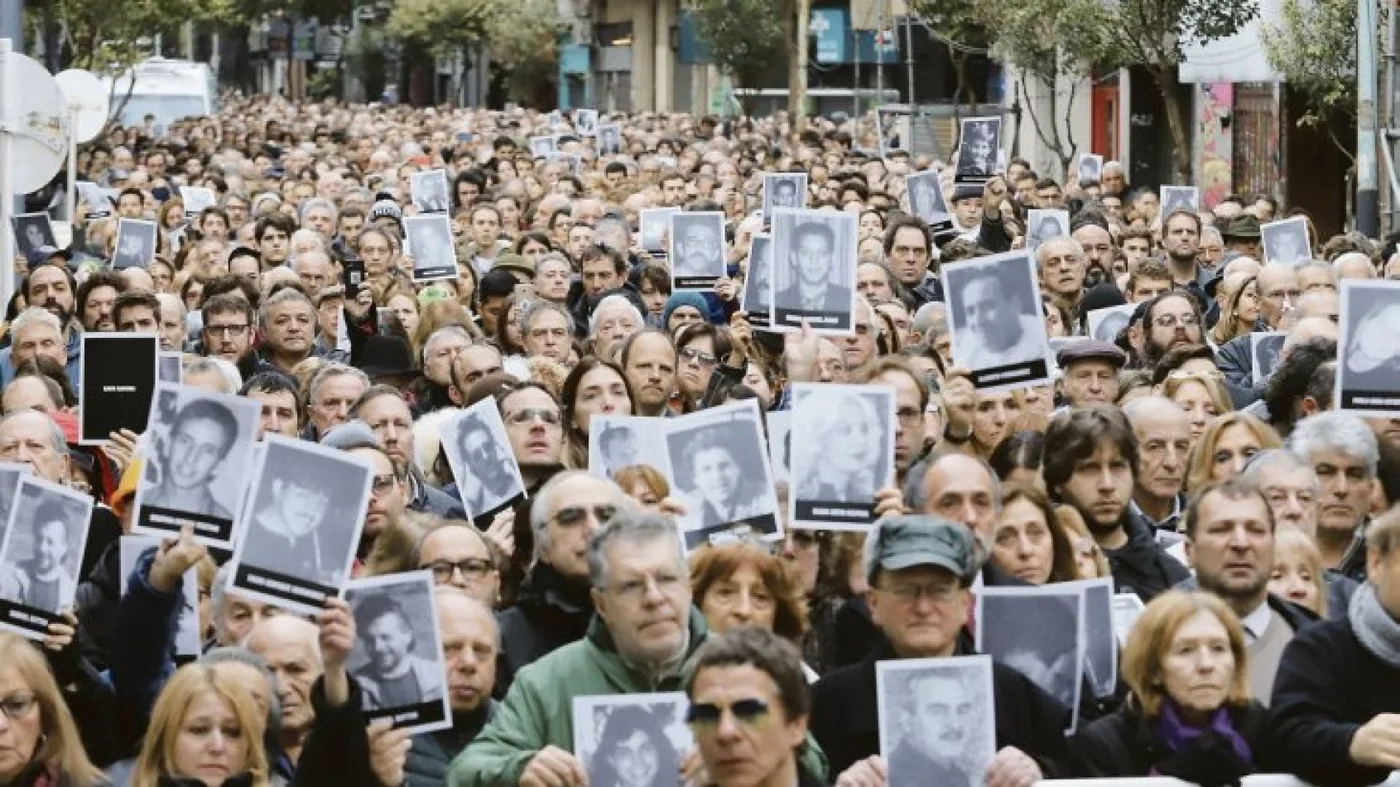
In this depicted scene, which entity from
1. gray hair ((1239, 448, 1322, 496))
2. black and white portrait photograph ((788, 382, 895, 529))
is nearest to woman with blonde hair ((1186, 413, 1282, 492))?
gray hair ((1239, 448, 1322, 496))

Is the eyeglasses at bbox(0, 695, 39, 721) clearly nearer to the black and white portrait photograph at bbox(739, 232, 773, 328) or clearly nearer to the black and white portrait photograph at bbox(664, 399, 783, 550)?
the black and white portrait photograph at bbox(664, 399, 783, 550)

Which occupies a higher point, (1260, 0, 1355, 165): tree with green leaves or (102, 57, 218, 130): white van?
(102, 57, 218, 130): white van

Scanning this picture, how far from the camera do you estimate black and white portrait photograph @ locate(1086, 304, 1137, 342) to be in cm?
1563

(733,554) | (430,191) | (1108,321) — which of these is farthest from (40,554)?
(430,191)

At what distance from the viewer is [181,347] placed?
15609mm

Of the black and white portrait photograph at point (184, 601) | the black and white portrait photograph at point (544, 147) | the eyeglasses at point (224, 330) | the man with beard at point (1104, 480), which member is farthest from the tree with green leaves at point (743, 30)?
the black and white portrait photograph at point (184, 601)

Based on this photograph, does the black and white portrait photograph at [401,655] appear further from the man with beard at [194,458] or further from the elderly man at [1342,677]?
the elderly man at [1342,677]

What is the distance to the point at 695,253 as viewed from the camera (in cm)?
1806

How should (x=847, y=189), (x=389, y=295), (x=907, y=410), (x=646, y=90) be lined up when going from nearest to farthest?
(x=907, y=410)
(x=389, y=295)
(x=847, y=189)
(x=646, y=90)

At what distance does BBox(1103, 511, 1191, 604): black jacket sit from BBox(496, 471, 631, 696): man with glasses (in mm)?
1643

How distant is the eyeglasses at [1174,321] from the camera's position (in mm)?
14094

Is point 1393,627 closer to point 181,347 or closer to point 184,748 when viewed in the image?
point 184,748

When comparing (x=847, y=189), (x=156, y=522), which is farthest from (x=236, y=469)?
(x=847, y=189)

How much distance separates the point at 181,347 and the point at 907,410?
5.60 metres
